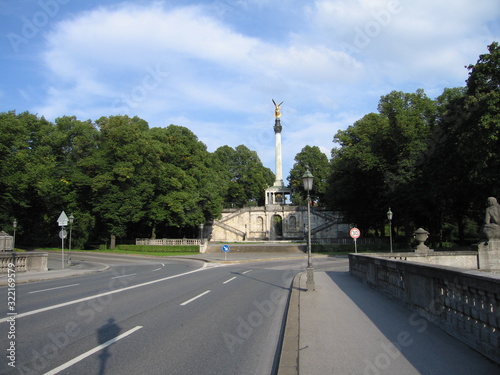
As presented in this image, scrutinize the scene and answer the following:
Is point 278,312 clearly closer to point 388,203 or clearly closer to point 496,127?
point 496,127

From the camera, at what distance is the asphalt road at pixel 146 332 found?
580cm

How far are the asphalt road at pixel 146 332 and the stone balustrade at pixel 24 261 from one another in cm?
1030

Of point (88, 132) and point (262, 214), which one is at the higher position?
point (88, 132)

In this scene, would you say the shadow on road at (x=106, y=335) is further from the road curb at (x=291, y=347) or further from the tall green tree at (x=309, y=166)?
the tall green tree at (x=309, y=166)

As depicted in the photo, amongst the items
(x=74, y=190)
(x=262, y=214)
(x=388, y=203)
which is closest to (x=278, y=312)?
(x=388, y=203)

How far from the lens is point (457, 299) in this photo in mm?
7016

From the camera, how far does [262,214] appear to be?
79.9 meters

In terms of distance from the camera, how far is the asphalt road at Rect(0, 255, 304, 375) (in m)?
5.80

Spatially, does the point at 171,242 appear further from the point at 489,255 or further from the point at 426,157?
the point at 489,255

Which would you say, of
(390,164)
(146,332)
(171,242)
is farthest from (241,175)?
(146,332)

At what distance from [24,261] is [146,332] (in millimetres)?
19089

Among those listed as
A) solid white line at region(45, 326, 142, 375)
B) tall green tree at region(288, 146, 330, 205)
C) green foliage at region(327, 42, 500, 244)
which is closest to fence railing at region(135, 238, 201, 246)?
green foliage at region(327, 42, 500, 244)

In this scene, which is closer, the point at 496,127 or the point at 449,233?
the point at 496,127

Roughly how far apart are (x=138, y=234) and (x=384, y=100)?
44.2 m
